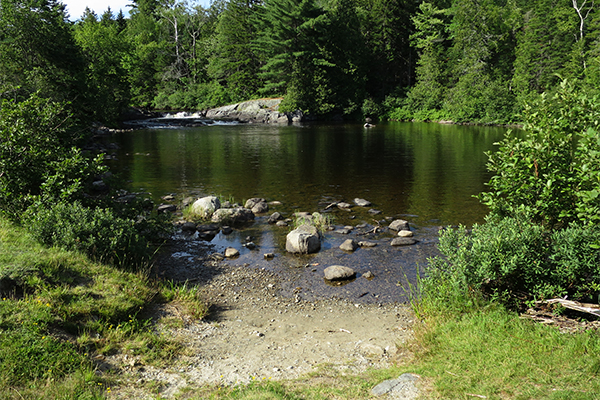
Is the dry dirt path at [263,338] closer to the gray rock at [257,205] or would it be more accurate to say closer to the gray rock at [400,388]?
the gray rock at [400,388]

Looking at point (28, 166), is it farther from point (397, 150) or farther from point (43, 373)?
point (397, 150)

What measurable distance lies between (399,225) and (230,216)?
6463 mm

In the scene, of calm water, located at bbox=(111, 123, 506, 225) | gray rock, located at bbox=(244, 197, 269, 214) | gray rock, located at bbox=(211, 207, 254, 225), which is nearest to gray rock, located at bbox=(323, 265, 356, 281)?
gray rock, located at bbox=(211, 207, 254, 225)

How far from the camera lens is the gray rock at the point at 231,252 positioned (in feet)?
Result: 41.6

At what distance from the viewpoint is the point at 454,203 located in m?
18.1

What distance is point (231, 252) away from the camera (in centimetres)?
1276

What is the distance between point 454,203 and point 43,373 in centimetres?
1643

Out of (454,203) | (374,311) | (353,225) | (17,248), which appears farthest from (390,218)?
(17,248)

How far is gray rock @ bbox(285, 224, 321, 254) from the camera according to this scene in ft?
41.9

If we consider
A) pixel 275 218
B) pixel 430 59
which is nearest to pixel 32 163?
pixel 275 218

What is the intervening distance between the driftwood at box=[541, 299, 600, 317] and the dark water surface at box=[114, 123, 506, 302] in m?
4.25

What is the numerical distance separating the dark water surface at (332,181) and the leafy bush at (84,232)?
3596 mm

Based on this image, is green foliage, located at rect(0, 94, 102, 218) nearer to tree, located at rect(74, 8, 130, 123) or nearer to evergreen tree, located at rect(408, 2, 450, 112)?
tree, located at rect(74, 8, 130, 123)

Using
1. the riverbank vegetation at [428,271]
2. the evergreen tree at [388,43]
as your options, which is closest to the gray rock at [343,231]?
the riverbank vegetation at [428,271]
